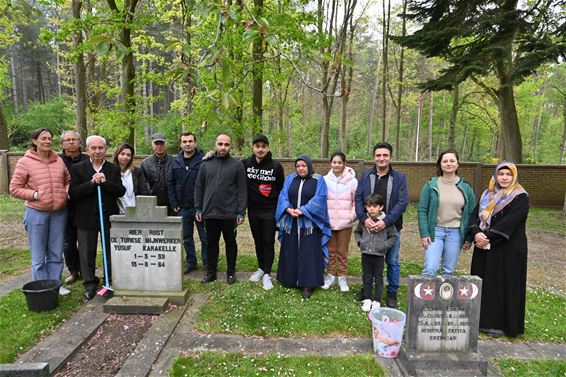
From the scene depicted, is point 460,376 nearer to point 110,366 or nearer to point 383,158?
point 383,158

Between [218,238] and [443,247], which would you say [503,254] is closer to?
[443,247]

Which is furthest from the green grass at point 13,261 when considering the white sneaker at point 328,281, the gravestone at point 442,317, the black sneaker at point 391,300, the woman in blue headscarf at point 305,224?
the gravestone at point 442,317

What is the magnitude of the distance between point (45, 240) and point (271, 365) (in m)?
3.19

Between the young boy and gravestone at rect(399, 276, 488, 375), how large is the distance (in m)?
Result: 0.99

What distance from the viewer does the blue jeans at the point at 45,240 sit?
436 cm

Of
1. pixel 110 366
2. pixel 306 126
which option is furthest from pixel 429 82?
pixel 306 126

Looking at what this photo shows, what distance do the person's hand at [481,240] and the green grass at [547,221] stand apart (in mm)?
7653

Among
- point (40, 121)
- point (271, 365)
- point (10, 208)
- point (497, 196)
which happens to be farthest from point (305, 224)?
point (40, 121)

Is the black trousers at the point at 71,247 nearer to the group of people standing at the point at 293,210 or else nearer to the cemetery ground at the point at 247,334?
the group of people standing at the point at 293,210

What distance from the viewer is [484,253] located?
4113 millimetres

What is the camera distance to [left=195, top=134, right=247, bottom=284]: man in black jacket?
5.01 metres

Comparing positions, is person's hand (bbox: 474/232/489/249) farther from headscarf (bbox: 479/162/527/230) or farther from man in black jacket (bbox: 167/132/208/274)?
man in black jacket (bbox: 167/132/208/274)

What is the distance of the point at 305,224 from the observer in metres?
4.89

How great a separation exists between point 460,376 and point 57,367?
363 cm
